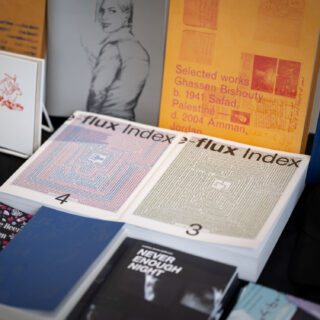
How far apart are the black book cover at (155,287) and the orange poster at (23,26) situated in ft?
1.92

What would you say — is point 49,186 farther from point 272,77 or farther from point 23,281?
point 272,77

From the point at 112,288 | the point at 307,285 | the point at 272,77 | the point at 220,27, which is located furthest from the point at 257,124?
the point at 112,288

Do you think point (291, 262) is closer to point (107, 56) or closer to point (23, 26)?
point (107, 56)

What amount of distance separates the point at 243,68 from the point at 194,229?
1.27 feet

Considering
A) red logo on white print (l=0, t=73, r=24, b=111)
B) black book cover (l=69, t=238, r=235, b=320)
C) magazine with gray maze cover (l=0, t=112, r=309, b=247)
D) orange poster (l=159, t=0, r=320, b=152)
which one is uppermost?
orange poster (l=159, t=0, r=320, b=152)

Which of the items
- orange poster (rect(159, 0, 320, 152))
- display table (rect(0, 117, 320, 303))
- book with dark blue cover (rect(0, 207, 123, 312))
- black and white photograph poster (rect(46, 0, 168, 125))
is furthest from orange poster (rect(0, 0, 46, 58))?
display table (rect(0, 117, 320, 303))

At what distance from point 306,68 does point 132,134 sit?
42cm

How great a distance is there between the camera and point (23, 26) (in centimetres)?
142

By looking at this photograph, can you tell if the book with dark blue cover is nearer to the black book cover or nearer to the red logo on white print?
the black book cover

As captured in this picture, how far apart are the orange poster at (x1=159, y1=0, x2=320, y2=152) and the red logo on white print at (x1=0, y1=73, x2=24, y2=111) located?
335 millimetres

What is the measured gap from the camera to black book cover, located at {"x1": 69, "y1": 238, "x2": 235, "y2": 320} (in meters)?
0.98

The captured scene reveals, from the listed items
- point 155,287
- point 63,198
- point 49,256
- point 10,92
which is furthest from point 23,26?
Result: point 155,287

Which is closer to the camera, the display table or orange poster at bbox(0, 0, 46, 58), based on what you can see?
the display table

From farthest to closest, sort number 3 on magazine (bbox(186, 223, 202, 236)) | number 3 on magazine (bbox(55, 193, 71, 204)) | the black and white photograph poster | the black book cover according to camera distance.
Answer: the black and white photograph poster → number 3 on magazine (bbox(55, 193, 71, 204)) → number 3 on magazine (bbox(186, 223, 202, 236)) → the black book cover
